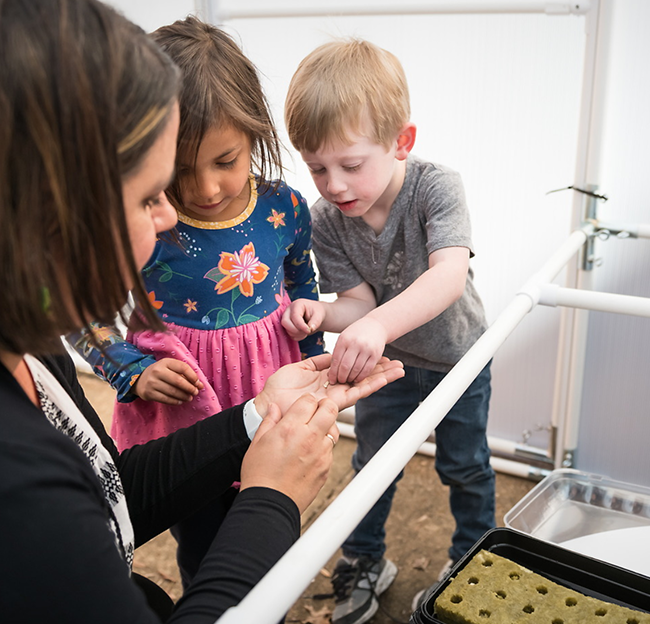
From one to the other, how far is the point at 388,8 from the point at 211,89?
85 centimetres

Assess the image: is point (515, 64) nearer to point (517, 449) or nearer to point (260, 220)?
point (260, 220)

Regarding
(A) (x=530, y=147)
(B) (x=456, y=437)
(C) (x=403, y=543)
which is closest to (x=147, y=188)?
(B) (x=456, y=437)

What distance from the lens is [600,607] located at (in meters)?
0.72

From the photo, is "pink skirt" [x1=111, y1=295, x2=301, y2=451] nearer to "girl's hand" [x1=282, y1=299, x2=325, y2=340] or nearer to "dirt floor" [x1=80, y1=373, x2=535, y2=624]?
"girl's hand" [x1=282, y1=299, x2=325, y2=340]

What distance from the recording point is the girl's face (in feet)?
3.20

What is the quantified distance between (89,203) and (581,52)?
1.37 meters

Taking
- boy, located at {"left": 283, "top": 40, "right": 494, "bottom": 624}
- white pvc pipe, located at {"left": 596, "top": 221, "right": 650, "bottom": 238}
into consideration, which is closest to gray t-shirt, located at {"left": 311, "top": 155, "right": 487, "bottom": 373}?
boy, located at {"left": 283, "top": 40, "right": 494, "bottom": 624}

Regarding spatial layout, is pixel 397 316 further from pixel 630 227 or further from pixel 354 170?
pixel 630 227

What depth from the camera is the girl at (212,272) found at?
0.99m

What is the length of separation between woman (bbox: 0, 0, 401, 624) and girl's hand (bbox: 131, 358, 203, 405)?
39 centimetres

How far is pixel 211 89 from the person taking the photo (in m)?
0.97

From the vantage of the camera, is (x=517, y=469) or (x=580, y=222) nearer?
(x=580, y=222)

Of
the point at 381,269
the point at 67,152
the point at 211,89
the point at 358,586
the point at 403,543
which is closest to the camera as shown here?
the point at 67,152

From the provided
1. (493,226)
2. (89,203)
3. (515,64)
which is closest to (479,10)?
(515,64)
